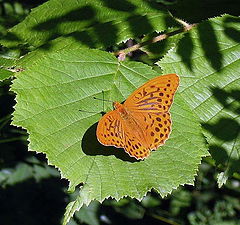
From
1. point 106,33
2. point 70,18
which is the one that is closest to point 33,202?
point 70,18

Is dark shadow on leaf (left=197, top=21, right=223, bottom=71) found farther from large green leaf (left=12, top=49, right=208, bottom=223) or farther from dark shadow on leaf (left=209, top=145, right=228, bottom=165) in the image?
dark shadow on leaf (left=209, top=145, right=228, bottom=165)

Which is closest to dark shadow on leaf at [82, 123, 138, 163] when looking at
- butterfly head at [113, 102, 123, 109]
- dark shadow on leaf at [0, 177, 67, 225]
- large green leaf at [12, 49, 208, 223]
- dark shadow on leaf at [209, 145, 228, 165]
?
large green leaf at [12, 49, 208, 223]

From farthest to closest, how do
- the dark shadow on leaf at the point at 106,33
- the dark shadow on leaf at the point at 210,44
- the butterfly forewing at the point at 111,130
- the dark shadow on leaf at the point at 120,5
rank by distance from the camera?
the dark shadow on leaf at the point at 120,5
the dark shadow on leaf at the point at 106,33
the dark shadow on leaf at the point at 210,44
the butterfly forewing at the point at 111,130

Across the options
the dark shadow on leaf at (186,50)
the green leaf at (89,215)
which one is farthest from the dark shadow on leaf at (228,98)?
the green leaf at (89,215)

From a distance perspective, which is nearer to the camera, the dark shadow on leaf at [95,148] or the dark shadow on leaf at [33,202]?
the dark shadow on leaf at [95,148]

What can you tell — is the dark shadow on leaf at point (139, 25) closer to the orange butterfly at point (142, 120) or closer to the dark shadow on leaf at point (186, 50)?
the dark shadow on leaf at point (186, 50)
